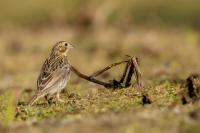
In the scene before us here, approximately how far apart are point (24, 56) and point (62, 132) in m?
11.6

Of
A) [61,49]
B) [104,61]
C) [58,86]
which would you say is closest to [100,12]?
[104,61]

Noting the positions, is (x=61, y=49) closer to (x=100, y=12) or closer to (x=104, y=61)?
(x=104, y=61)

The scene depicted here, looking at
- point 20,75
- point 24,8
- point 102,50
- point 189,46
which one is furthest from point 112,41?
point 24,8

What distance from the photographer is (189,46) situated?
758 inches

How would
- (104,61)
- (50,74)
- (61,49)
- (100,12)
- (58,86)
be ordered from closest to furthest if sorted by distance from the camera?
(58,86)
(50,74)
(61,49)
(104,61)
(100,12)

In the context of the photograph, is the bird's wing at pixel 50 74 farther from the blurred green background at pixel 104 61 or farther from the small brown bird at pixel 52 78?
the blurred green background at pixel 104 61

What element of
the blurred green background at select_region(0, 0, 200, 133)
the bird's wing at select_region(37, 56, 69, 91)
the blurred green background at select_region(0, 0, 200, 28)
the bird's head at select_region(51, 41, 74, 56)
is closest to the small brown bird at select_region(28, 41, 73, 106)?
the bird's wing at select_region(37, 56, 69, 91)

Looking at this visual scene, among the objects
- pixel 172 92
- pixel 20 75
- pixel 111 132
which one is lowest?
pixel 111 132

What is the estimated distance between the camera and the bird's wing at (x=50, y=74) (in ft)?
35.5

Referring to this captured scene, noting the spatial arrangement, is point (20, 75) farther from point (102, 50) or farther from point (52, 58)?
point (52, 58)

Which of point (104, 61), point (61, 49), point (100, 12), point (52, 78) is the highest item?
point (100, 12)

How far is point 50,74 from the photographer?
1099 cm

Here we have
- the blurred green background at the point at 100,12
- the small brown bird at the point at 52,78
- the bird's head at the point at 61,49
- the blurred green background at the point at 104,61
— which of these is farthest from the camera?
the blurred green background at the point at 100,12

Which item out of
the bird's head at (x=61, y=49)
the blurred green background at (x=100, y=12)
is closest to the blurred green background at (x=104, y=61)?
the blurred green background at (x=100, y=12)
